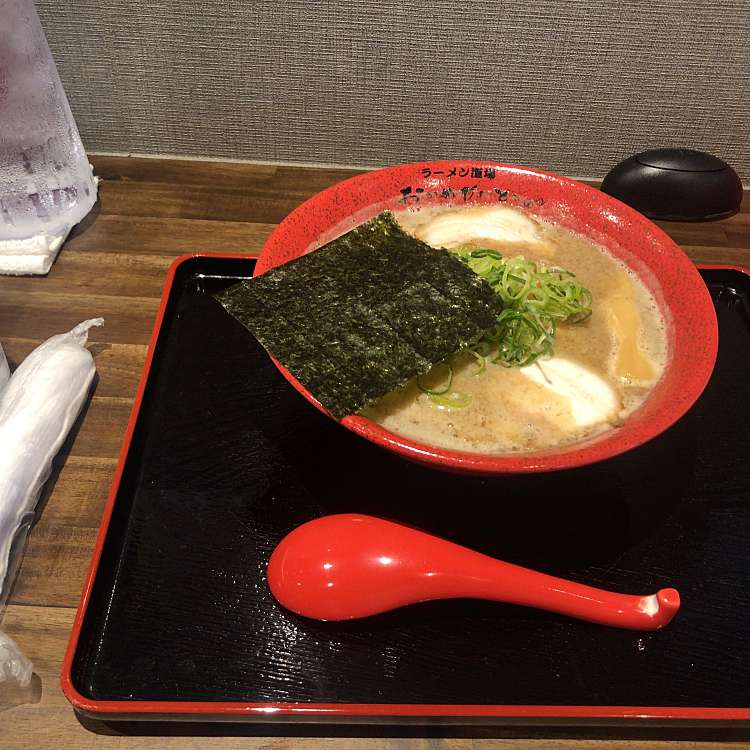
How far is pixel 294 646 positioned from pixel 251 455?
32 cm

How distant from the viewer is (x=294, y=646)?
0.86 meters

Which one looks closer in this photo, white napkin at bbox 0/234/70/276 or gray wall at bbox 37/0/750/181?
white napkin at bbox 0/234/70/276

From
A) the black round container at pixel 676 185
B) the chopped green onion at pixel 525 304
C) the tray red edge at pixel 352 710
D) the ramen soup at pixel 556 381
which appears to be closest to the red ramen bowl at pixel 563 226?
the ramen soup at pixel 556 381

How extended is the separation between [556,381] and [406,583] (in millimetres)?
400

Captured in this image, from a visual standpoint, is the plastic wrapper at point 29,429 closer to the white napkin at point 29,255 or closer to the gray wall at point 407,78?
the white napkin at point 29,255

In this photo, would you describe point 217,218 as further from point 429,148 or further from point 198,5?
point 429,148

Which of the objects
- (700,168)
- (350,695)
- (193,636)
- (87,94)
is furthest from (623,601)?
(87,94)

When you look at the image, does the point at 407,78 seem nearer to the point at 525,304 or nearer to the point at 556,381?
the point at 525,304

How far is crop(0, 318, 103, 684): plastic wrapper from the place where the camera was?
3.01 ft

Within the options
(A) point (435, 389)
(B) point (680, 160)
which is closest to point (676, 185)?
(B) point (680, 160)

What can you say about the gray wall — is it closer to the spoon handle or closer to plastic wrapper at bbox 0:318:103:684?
plastic wrapper at bbox 0:318:103:684

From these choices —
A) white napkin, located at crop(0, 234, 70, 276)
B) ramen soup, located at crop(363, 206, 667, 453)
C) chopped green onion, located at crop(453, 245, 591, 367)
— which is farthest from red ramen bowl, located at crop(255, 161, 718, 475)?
white napkin, located at crop(0, 234, 70, 276)

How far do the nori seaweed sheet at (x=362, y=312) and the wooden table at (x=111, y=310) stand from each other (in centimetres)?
35

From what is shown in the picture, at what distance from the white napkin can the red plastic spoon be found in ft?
2.93
